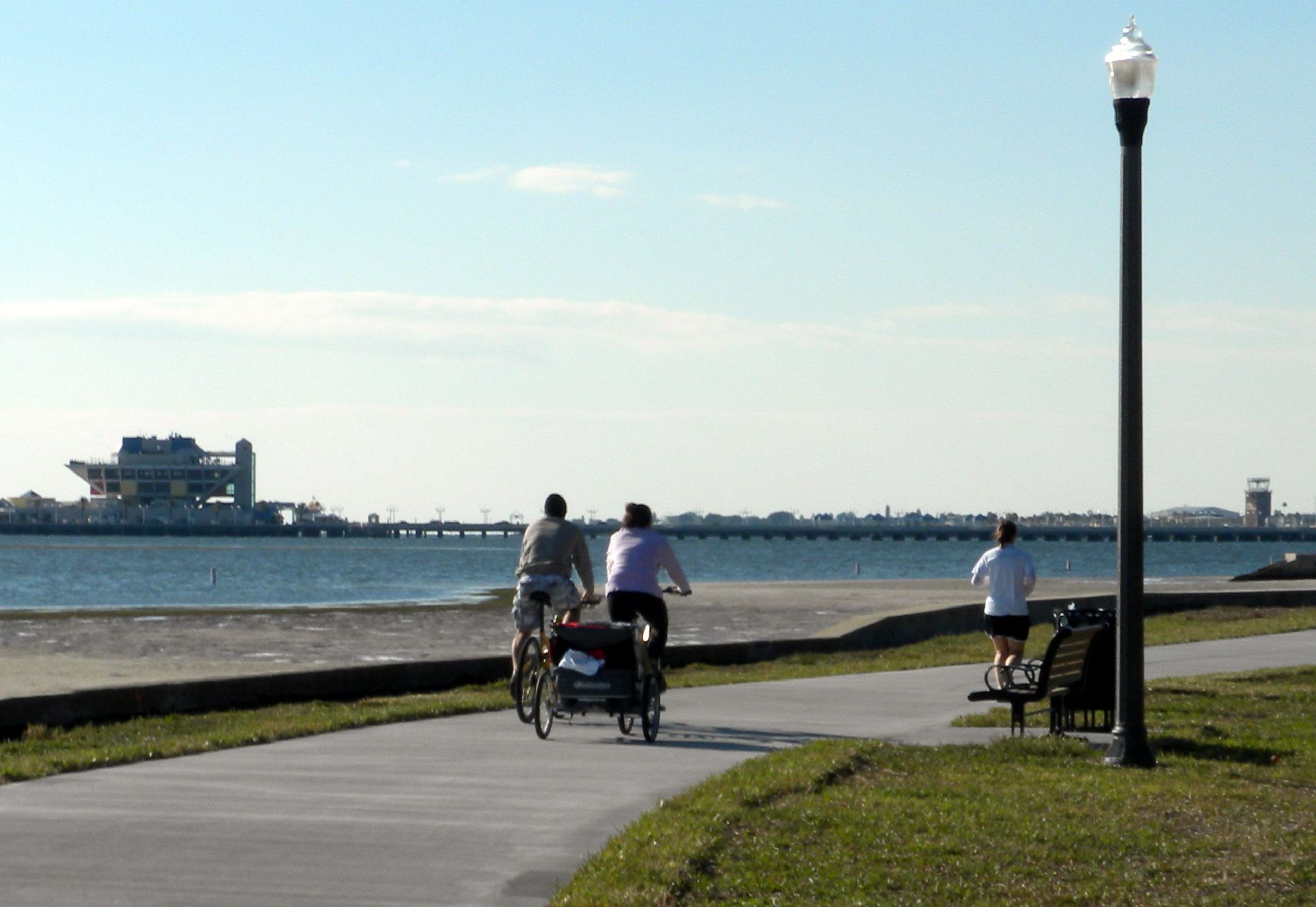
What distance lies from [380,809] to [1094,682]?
6377 millimetres

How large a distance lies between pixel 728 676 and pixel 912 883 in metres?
12.2

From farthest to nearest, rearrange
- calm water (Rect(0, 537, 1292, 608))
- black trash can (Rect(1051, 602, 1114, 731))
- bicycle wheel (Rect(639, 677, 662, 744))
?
calm water (Rect(0, 537, 1292, 608)) → black trash can (Rect(1051, 602, 1114, 731)) → bicycle wheel (Rect(639, 677, 662, 744))

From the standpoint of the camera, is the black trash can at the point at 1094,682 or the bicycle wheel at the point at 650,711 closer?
the bicycle wheel at the point at 650,711

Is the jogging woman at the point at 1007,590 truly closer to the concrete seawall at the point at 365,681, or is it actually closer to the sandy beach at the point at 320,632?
the concrete seawall at the point at 365,681

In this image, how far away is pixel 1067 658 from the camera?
13570 mm

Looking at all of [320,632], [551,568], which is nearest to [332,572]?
[320,632]

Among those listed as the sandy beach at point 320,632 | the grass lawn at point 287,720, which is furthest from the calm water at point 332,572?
the grass lawn at point 287,720

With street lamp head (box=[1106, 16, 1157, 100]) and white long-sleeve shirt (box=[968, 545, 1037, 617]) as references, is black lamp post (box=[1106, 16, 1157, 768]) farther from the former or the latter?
white long-sleeve shirt (box=[968, 545, 1037, 617])

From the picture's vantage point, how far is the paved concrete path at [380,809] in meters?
7.86

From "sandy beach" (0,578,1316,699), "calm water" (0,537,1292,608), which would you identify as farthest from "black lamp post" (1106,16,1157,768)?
"calm water" (0,537,1292,608)

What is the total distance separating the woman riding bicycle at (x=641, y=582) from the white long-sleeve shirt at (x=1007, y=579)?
9.84 ft

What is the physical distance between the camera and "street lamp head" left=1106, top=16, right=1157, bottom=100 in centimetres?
1192

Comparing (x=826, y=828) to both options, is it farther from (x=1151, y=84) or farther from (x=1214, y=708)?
(x=1214, y=708)

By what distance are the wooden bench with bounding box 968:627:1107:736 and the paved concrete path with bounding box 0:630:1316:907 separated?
0.37 meters
